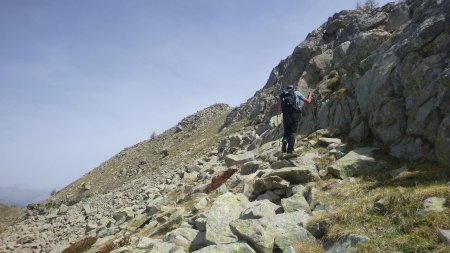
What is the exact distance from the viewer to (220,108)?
83.1 metres

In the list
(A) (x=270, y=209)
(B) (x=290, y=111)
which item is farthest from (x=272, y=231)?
(B) (x=290, y=111)

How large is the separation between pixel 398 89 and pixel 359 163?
3.96m

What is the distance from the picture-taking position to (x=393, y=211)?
1020cm

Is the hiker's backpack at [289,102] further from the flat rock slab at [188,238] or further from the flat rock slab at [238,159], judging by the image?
the flat rock slab at [238,159]

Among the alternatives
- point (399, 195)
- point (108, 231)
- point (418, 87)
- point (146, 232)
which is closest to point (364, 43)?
point (418, 87)

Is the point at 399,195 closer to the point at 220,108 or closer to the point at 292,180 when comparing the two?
the point at 292,180

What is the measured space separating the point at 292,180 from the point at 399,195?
5499 millimetres

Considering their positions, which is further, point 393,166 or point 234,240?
point 393,166

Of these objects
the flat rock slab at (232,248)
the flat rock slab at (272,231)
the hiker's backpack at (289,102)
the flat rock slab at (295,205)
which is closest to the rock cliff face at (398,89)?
the hiker's backpack at (289,102)

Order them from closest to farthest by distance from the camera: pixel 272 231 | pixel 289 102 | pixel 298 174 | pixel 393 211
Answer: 1. pixel 393 211
2. pixel 272 231
3. pixel 298 174
4. pixel 289 102

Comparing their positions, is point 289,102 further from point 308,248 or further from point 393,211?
point 308,248

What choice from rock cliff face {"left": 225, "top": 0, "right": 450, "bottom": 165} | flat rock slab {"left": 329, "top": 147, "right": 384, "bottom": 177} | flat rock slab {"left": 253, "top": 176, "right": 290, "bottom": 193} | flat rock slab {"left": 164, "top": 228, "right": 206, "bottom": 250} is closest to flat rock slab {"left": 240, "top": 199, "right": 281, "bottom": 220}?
flat rock slab {"left": 164, "top": 228, "right": 206, "bottom": 250}

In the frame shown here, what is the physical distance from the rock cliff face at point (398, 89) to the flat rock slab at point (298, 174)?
3.35m

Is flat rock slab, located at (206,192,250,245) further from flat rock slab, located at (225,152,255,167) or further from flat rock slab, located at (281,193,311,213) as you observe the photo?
flat rock slab, located at (225,152,255,167)
